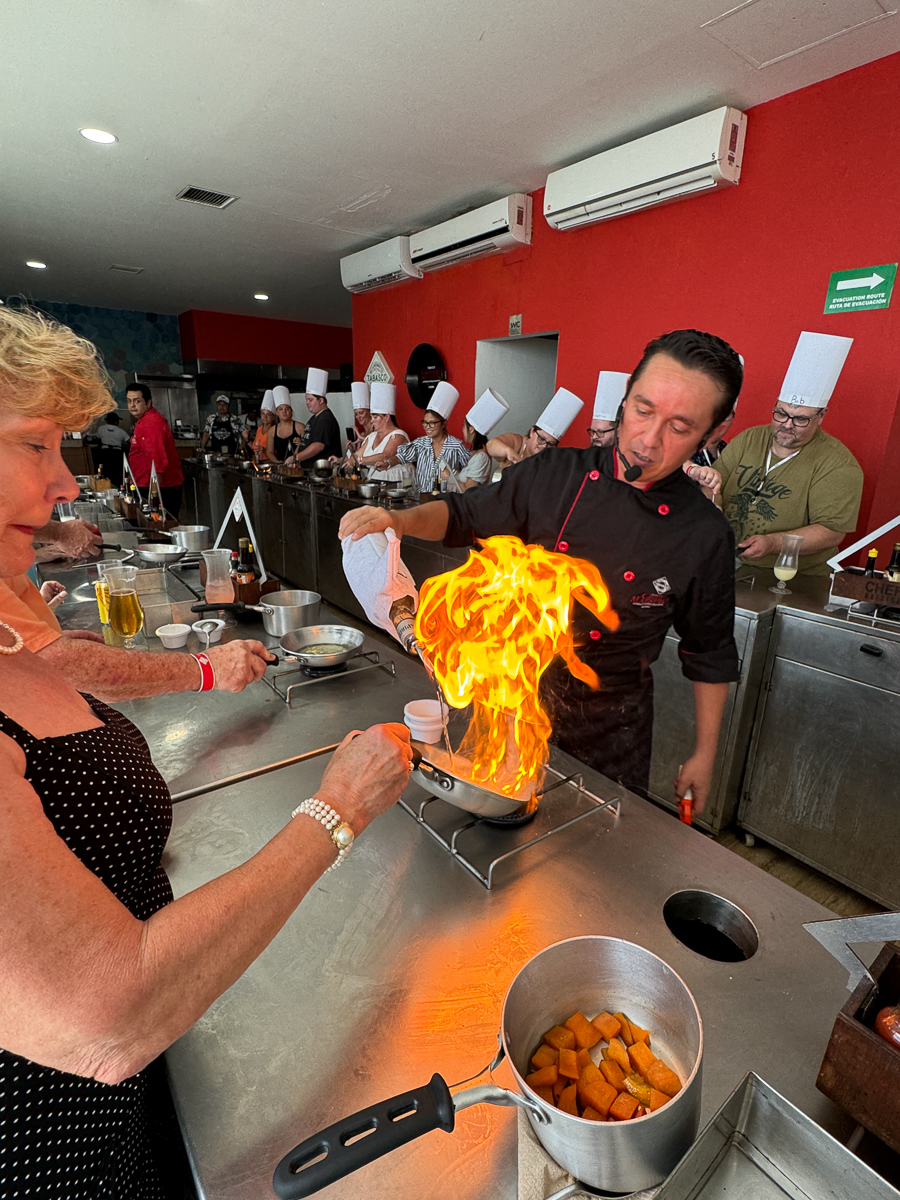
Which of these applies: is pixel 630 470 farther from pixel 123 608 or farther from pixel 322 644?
pixel 123 608

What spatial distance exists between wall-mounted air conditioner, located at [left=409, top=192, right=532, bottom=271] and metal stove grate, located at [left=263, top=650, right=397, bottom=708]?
4.85m

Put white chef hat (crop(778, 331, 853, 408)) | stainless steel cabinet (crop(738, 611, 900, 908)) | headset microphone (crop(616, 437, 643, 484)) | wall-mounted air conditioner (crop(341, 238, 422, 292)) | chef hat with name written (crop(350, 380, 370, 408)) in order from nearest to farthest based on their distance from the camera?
headset microphone (crop(616, 437, 643, 484)), stainless steel cabinet (crop(738, 611, 900, 908)), white chef hat (crop(778, 331, 853, 408)), wall-mounted air conditioner (crop(341, 238, 422, 292)), chef hat with name written (crop(350, 380, 370, 408))

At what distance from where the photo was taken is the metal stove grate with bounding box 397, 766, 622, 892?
4.27 feet

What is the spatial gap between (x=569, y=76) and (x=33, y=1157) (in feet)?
16.2

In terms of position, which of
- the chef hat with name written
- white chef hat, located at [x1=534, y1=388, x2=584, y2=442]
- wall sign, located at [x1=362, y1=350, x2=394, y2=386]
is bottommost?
white chef hat, located at [x1=534, y1=388, x2=584, y2=442]

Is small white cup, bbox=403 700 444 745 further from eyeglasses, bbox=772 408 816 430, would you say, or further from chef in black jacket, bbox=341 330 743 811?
eyeglasses, bbox=772 408 816 430

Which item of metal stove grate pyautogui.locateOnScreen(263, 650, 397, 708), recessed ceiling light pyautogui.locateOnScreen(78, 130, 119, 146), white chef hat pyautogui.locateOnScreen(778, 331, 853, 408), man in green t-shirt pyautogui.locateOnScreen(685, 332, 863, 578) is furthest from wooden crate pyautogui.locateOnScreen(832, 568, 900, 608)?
recessed ceiling light pyautogui.locateOnScreen(78, 130, 119, 146)

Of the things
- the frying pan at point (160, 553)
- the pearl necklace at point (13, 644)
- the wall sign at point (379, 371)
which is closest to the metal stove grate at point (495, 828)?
the pearl necklace at point (13, 644)

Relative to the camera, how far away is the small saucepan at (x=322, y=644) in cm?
212

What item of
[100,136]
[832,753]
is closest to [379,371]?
[100,136]

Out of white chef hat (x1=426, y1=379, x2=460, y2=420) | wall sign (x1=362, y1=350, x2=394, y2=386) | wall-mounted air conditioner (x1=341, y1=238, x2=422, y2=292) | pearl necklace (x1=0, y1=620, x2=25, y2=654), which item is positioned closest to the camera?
pearl necklace (x1=0, y1=620, x2=25, y2=654)

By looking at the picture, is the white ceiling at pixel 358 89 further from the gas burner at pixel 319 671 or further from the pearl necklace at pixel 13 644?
the pearl necklace at pixel 13 644

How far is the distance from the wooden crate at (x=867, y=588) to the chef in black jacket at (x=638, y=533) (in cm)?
115

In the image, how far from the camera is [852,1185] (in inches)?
25.1
